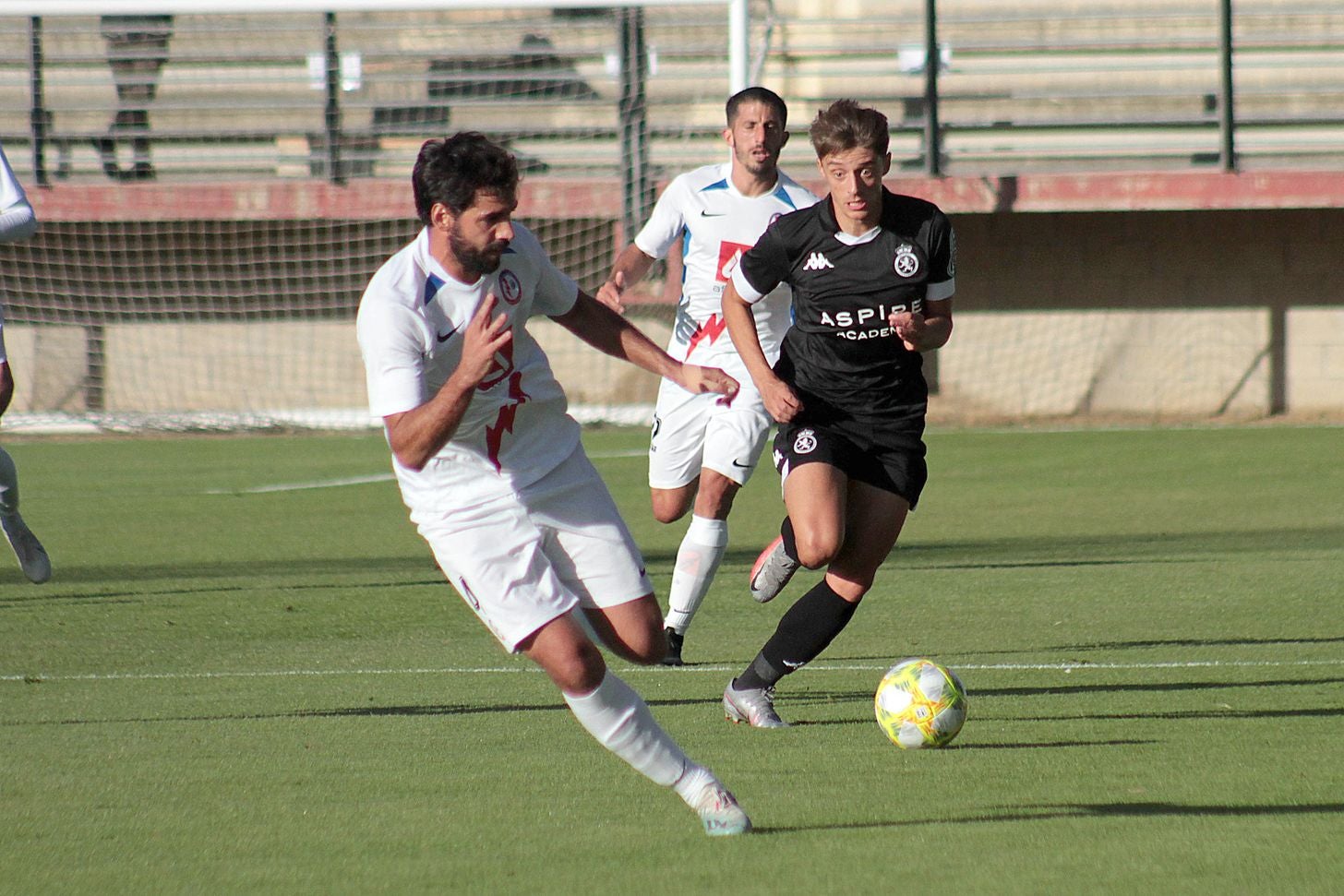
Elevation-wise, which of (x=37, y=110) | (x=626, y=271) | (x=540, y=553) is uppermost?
(x=37, y=110)

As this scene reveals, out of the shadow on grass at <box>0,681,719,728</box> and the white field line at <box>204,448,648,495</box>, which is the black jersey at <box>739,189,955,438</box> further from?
the white field line at <box>204,448,648,495</box>

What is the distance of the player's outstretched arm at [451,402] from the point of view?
3.97m

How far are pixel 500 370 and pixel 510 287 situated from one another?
0.24 meters

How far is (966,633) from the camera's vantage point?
761cm

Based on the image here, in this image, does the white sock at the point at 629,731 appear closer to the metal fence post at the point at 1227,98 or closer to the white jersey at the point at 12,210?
the white jersey at the point at 12,210

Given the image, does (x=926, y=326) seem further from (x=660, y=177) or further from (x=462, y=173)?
(x=660, y=177)

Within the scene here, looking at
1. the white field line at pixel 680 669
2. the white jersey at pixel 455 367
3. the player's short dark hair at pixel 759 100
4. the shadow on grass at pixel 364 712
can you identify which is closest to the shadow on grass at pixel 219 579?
the white field line at pixel 680 669

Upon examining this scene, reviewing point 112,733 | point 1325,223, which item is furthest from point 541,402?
point 1325,223

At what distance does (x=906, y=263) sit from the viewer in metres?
5.71

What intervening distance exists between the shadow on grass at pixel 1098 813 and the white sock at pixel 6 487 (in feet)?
15.3

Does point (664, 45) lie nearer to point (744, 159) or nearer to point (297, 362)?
point (297, 362)

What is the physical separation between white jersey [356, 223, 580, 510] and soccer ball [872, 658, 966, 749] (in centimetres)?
134

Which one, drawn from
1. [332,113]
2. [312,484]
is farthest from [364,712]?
[332,113]

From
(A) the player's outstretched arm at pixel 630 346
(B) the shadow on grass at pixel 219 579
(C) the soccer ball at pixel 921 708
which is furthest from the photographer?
(B) the shadow on grass at pixel 219 579
